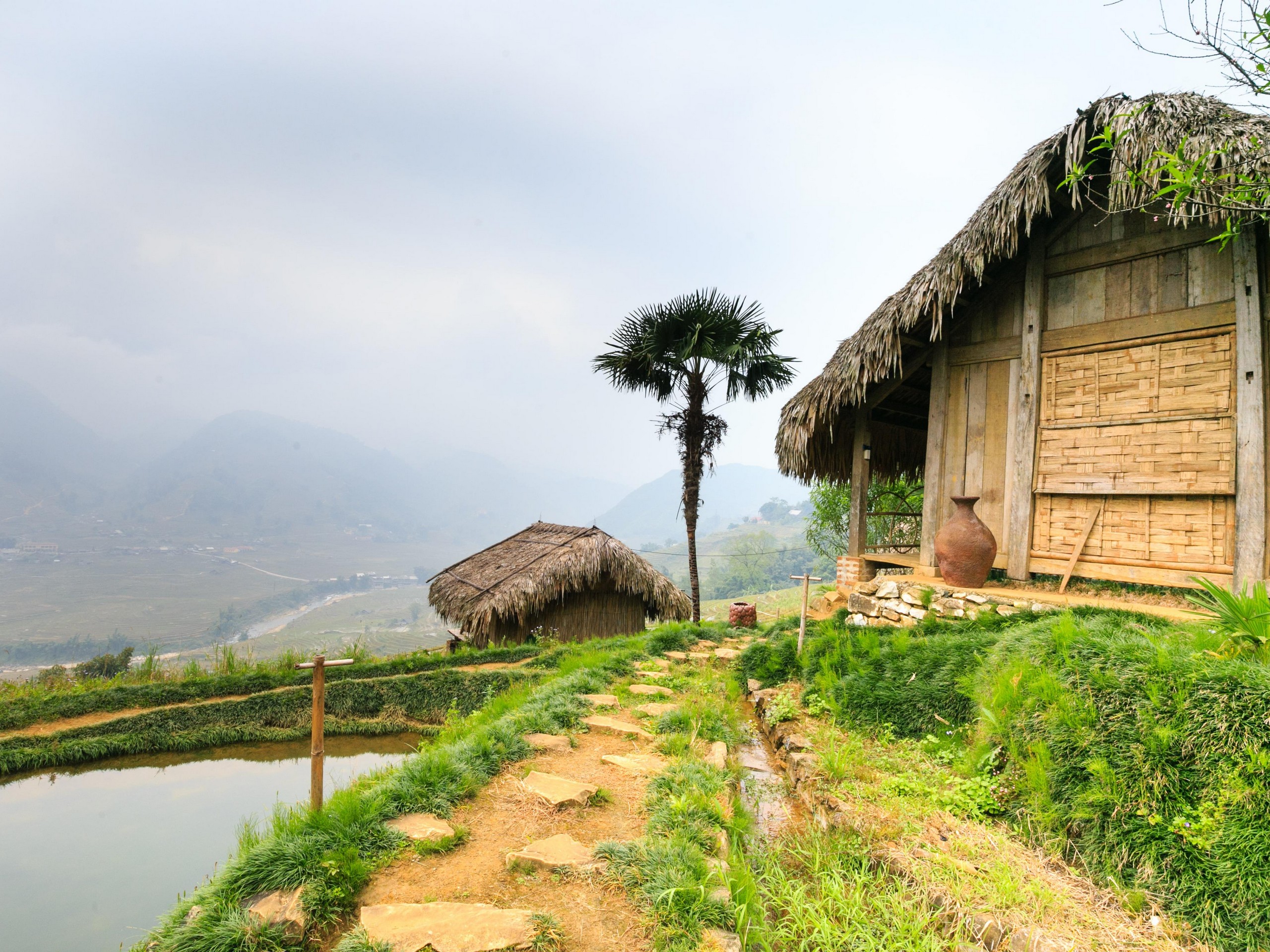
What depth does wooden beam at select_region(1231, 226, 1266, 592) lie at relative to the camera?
15.5 feet

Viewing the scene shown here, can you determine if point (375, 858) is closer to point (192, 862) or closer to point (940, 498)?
point (192, 862)

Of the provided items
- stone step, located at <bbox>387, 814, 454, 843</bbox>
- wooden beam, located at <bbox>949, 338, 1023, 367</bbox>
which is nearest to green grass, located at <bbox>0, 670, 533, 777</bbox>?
stone step, located at <bbox>387, 814, 454, 843</bbox>

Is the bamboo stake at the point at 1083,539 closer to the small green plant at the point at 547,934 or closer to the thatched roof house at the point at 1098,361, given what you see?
the thatched roof house at the point at 1098,361

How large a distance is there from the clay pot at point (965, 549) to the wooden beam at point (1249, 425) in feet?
5.89

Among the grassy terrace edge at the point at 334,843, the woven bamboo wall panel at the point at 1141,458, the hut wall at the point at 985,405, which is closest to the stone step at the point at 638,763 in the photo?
the grassy terrace edge at the point at 334,843

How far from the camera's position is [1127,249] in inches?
218

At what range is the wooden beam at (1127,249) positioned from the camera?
5188 mm

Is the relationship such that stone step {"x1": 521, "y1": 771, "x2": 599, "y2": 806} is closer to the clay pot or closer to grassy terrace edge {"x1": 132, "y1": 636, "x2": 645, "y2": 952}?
grassy terrace edge {"x1": 132, "y1": 636, "x2": 645, "y2": 952}

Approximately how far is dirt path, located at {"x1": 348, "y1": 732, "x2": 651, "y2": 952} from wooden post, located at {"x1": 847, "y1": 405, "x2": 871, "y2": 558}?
17.1 feet

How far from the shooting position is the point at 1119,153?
494cm

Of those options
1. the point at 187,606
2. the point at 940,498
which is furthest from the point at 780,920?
the point at 187,606

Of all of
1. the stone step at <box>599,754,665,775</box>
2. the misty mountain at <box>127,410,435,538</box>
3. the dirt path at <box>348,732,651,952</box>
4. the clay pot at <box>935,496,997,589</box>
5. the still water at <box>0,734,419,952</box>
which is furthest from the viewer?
the misty mountain at <box>127,410,435,538</box>

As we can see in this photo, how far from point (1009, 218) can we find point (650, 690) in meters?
5.51

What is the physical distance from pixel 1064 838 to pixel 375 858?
3.01 m
